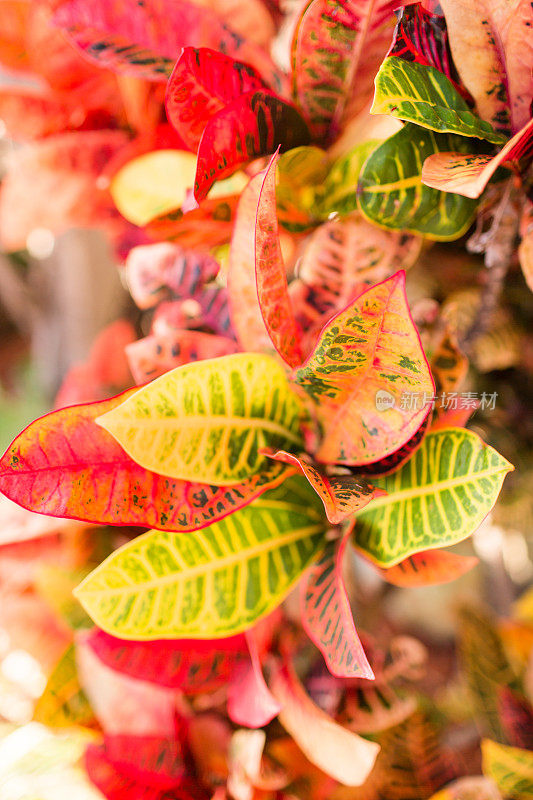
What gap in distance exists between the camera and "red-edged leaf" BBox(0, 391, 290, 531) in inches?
11.9

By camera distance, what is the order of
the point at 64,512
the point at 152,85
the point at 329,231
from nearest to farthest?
the point at 64,512 < the point at 329,231 < the point at 152,85

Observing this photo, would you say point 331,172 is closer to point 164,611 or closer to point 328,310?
point 328,310

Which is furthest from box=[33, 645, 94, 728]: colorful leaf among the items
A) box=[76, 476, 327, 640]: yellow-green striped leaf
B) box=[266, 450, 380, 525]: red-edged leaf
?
box=[266, 450, 380, 525]: red-edged leaf

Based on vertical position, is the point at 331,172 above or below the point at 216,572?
above

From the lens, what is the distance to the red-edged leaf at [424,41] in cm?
30

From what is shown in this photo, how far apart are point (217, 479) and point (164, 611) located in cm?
9

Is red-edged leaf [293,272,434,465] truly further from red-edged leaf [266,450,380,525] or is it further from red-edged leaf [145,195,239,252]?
red-edged leaf [145,195,239,252]

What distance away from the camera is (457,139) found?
0.36m

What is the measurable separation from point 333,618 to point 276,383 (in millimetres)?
147

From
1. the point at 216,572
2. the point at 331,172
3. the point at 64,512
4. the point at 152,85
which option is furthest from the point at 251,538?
the point at 152,85

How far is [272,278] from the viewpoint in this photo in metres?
0.32

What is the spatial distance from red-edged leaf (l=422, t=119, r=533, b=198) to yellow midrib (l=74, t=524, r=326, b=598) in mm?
242

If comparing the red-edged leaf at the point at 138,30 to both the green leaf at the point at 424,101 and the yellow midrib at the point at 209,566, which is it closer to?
the green leaf at the point at 424,101

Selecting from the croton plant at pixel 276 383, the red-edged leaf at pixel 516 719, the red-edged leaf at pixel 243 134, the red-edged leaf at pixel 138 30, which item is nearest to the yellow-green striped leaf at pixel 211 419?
the croton plant at pixel 276 383
